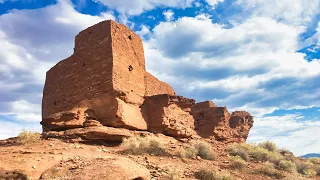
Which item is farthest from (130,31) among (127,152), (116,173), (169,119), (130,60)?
(116,173)

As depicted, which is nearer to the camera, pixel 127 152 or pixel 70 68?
pixel 127 152

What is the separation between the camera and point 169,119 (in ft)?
51.7

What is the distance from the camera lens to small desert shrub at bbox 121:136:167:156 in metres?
12.0

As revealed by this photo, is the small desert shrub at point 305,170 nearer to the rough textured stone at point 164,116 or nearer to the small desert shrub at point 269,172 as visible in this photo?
the small desert shrub at point 269,172

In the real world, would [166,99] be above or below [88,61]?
below

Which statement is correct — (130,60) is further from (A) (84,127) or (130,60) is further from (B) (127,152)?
(B) (127,152)

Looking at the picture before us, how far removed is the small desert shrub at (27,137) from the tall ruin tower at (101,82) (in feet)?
Answer: 4.00

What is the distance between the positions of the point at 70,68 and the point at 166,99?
17.9 feet

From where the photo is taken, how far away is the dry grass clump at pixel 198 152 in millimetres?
13158

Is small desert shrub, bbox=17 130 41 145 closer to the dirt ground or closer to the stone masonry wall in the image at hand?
the dirt ground

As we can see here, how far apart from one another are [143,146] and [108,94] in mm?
3073

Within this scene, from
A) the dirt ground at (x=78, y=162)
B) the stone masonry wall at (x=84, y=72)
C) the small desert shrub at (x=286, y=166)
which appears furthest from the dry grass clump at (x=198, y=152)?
the stone masonry wall at (x=84, y=72)

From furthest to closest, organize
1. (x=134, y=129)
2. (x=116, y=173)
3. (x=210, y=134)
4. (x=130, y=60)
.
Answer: (x=210, y=134), (x=130, y=60), (x=134, y=129), (x=116, y=173)

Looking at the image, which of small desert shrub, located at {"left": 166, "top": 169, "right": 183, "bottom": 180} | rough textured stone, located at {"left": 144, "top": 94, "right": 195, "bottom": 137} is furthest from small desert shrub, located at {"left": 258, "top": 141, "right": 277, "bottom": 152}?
small desert shrub, located at {"left": 166, "top": 169, "right": 183, "bottom": 180}
